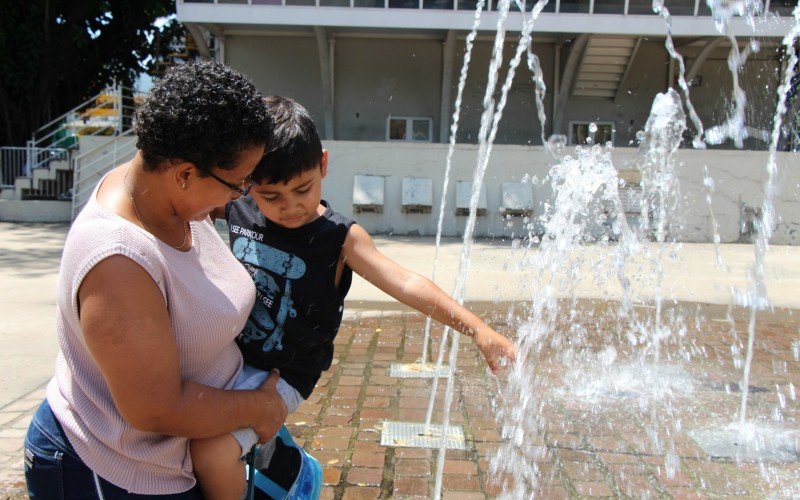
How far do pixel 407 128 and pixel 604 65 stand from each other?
4651 millimetres

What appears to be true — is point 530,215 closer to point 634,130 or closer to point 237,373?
point 634,130

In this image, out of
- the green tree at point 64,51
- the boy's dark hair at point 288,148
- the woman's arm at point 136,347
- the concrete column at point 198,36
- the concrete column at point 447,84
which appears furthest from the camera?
the green tree at point 64,51

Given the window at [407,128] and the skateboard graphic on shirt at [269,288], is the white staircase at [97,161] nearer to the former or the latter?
the window at [407,128]

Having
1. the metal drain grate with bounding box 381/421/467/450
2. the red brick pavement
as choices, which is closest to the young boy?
the red brick pavement

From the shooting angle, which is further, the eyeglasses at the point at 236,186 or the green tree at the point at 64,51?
the green tree at the point at 64,51

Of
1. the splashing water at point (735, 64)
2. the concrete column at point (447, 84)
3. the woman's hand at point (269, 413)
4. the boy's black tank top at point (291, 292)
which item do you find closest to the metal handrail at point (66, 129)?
the concrete column at point (447, 84)

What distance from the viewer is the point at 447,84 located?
49.3ft

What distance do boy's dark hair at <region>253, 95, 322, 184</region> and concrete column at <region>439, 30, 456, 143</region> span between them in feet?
42.8

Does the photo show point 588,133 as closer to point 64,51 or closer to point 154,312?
point 64,51

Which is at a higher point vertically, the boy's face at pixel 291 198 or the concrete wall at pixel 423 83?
the concrete wall at pixel 423 83

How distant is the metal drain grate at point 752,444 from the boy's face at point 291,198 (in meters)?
2.37

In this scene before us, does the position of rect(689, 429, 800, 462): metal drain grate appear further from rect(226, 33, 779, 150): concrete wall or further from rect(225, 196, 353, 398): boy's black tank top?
rect(226, 33, 779, 150): concrete wall

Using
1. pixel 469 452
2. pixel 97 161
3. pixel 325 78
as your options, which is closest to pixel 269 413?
pixel 469 452

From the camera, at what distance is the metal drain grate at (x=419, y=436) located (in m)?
3.14
